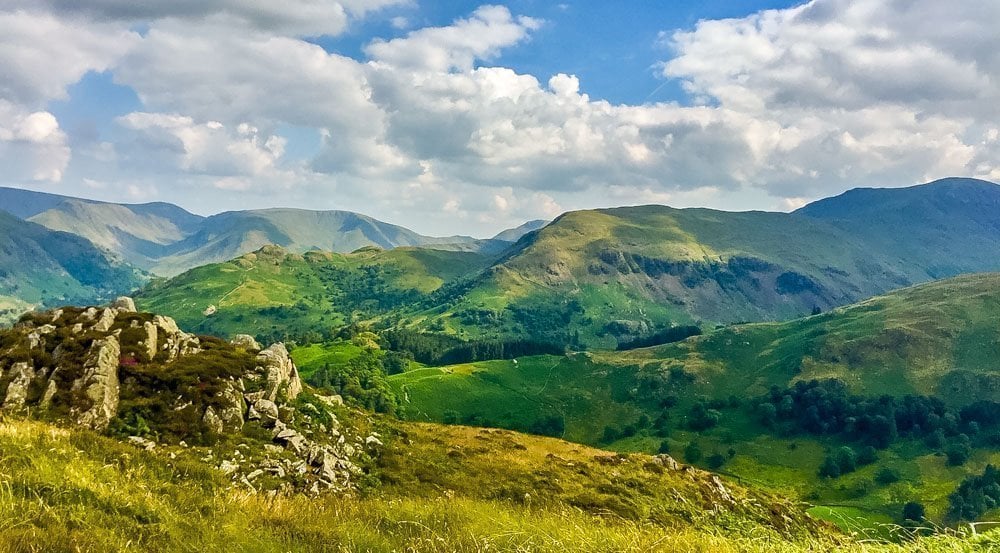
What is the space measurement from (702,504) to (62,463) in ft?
169

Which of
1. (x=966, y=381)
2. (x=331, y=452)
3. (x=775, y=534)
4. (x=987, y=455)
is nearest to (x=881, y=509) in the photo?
(x=987, y=455)

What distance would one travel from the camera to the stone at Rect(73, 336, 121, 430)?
33938mm

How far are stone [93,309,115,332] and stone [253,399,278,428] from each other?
13.1 m

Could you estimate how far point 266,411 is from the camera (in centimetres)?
4266

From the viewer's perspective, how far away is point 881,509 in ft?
464

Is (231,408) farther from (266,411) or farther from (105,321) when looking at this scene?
(105,321)

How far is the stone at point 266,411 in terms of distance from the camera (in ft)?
137

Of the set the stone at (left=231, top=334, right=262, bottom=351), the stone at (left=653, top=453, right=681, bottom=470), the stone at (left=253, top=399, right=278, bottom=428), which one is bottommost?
the stone at (left=653, top=453, right=681, bottom=470)

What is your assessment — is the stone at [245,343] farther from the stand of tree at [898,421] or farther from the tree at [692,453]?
the stand of tree at [898,421]

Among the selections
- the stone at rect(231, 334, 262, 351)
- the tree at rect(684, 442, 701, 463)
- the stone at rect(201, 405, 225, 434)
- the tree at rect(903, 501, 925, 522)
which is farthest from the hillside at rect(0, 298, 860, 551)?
the tree at rect(684, 442, 701, 463)

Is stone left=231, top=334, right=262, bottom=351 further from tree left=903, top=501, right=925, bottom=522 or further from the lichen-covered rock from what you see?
tree left=903, top=501, right=925, bottom=522

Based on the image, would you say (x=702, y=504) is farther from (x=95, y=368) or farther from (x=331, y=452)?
(x=95, y=368)

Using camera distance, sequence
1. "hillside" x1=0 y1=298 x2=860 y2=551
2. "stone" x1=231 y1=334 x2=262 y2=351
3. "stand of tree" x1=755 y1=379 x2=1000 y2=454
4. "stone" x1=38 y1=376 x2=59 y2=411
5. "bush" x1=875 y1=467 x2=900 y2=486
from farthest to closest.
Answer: "stand of tree" x1=755 y1=379 x2=1000 y2=454 → "bush" x1=875 y1=467 x2=900 y2=486 → "stone" x1=231 y1=334 x2=262 y2=351 → "stone" x1=38 y1=376 x2=59 y2=411 → "hillside" x1=0 y1=298 x2=860 y2=551

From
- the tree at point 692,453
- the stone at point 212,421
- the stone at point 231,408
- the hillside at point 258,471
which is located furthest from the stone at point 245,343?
the tree at point 692,453
